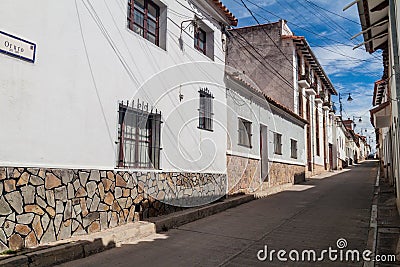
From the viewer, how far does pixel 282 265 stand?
5438 millimetres

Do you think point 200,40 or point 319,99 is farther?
point 319,99

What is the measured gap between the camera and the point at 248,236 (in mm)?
7277

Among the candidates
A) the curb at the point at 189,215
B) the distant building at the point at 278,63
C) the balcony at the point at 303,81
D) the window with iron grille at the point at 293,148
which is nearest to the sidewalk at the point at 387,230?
the curb at the point at 189,215

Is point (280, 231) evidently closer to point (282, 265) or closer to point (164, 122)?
point (282, 265)

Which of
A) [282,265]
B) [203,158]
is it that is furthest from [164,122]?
[282,265]

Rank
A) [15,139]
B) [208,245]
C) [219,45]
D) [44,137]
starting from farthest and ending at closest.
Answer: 1. [219,45]
2. [208,245]
3. [44,137]
4. [15,139]

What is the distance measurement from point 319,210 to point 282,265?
551 cm

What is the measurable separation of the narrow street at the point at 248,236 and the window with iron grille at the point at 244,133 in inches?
110

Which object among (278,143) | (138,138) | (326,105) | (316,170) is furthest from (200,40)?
(326,105)

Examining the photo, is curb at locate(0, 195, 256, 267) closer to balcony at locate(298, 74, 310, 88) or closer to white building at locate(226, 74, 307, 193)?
white building at locate(226, 74, 307, 193)

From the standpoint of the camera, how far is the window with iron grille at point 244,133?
524 inches

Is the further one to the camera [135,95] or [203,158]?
[203,158]

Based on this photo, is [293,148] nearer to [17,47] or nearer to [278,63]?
[278,63]

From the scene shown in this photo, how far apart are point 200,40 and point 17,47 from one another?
22.6 feet
